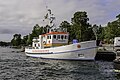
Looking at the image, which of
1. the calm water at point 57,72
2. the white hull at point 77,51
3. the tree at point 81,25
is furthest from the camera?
the tree at point 81,25

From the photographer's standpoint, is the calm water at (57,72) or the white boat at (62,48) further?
the white boat at (62,48)

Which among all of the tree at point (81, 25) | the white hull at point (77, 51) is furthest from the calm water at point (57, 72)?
the tree at point (81, 25)

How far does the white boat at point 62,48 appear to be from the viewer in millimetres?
58938

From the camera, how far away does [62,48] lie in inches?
2394

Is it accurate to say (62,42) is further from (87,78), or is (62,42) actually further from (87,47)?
→ (87,78)

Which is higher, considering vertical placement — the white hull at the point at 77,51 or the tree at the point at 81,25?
the tree at the point at 81,25

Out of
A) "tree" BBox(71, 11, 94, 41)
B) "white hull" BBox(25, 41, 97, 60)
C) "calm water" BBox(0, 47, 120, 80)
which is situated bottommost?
"calm water" BBox(0, 47, 120, 80)

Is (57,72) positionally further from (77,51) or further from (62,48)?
(62,48)

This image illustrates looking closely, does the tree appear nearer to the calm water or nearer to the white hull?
the white hull

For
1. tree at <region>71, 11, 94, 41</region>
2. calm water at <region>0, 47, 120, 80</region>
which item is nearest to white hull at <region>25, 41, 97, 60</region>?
calm water at <region>0, 47, 120, 80</region>

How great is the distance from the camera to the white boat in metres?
58.9

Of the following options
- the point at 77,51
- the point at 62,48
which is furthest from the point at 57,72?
the point at 62,48

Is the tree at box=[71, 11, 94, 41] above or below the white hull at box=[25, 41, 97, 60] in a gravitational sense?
above

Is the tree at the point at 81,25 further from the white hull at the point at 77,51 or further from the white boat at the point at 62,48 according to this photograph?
the white hull at the point at 77,51
